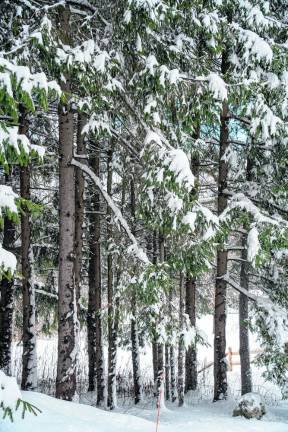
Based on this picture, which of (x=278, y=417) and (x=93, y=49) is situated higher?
(x=93, y=49)

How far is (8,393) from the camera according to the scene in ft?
11.2

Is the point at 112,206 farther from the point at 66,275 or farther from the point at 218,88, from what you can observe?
the point at 218,88

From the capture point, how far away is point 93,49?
6457 millimetres

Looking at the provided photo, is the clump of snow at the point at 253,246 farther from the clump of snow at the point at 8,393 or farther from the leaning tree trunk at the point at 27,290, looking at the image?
the clump of snow at the point at 8,393

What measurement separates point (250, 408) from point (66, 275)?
4.87m

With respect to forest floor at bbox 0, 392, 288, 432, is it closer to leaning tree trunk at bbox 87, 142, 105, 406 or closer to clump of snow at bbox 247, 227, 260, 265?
clump of snow at bbox 247, 227, 260, 265

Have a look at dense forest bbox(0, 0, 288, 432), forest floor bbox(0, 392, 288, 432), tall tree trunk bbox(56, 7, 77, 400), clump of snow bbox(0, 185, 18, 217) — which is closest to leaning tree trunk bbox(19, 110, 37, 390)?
dense forest bbox(0, 0, 288, 432)

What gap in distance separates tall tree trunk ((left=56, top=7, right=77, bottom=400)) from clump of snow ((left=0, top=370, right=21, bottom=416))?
3648 mm

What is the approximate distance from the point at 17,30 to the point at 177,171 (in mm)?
4174

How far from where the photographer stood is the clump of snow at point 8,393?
3350 mm

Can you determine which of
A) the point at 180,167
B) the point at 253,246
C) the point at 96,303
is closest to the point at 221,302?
the point at 96,303

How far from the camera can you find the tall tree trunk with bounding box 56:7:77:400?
23.3 ft

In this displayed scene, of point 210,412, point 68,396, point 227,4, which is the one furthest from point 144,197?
point 210,412

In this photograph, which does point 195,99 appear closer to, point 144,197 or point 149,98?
point 149,98
